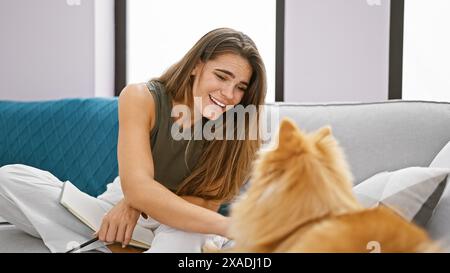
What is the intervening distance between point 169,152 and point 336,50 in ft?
3.12

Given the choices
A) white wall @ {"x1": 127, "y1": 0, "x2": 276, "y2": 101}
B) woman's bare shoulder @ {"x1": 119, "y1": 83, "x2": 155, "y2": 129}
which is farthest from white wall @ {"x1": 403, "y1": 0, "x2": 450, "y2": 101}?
woman's bare shoulder @ {"x1": 119, "y1": 83, "x2": 155, "y2": 129}

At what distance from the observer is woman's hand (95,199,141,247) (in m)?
0.79

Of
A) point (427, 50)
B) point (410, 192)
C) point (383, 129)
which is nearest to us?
point (410, 192)

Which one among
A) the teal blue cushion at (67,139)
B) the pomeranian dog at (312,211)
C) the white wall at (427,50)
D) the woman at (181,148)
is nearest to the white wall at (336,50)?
the white wall at (427,50)

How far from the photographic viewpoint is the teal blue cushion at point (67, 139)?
1.36 m

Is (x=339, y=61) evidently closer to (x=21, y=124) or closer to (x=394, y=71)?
(x=394, y=71)

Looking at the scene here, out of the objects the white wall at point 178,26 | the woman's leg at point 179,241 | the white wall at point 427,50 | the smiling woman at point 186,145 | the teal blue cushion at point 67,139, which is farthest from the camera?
the white wall at point 178,26

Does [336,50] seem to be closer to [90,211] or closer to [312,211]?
[90,211]

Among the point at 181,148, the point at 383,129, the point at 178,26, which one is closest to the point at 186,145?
the point at 181,148

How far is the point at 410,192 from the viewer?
0.69 m

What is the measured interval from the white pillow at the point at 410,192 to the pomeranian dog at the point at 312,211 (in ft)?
0.70

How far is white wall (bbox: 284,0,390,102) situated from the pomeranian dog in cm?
122

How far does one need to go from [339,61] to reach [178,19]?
651mm

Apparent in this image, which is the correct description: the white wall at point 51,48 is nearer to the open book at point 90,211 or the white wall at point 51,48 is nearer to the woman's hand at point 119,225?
the open book at point 90,211
